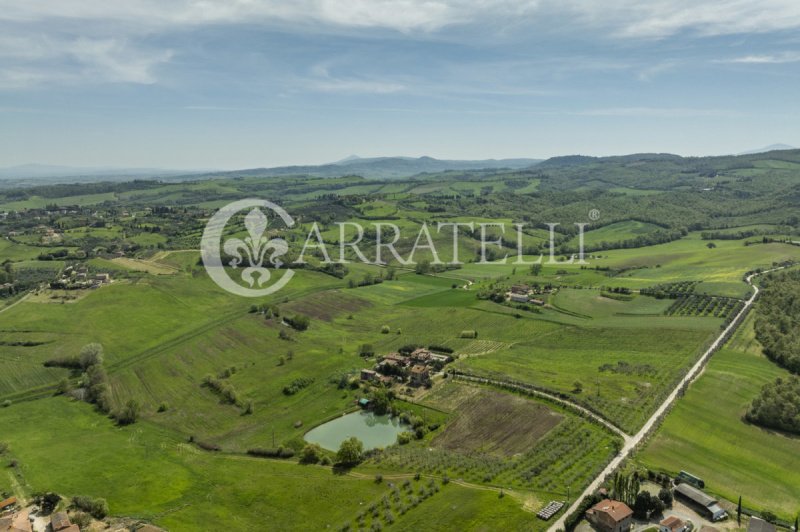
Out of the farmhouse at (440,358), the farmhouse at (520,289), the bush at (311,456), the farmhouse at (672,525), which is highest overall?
the farmhouse at (520,289)

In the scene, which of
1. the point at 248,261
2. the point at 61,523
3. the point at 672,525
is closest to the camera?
the point at 672,525

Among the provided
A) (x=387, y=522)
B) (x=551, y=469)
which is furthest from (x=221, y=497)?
(x=551, y=469)

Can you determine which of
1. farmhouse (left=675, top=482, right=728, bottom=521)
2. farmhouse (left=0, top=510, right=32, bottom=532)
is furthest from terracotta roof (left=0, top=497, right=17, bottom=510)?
farmhouse (left=675, top=482, right=728, bottom=521)

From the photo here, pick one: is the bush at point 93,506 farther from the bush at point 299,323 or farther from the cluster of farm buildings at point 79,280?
the cluster of farm buildings at point 79,280

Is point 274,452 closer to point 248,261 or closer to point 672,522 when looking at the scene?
point 672,522

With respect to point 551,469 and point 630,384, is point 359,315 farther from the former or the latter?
point 551,469

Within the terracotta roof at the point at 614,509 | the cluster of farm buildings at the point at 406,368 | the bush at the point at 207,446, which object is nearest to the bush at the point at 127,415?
the bush at the point at 207,446

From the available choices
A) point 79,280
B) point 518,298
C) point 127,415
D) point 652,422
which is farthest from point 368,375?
point 79,280
